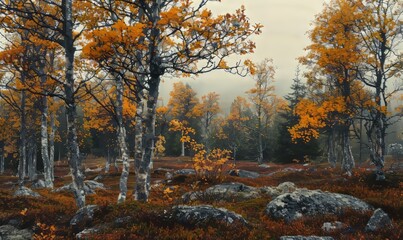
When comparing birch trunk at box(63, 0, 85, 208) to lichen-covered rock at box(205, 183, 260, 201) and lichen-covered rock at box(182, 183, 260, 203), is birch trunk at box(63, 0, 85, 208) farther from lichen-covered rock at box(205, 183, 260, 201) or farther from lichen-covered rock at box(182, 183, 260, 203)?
lichen-covered rock at box(205, 183, 260, 201)

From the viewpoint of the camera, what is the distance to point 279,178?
1006 inches

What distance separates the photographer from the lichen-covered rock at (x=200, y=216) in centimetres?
779

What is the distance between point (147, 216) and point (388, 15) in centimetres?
1648

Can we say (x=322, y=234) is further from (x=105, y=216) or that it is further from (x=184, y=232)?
(x=105, y=216)

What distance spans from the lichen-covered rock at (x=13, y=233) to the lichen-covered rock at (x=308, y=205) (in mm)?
7168

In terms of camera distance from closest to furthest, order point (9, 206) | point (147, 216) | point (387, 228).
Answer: point (387, 228) < point (147, 216) < point (9, 206)

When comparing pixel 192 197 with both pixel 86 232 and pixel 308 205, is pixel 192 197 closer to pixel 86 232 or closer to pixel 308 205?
pixel 308 205

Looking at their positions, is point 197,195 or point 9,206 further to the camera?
point 197,195

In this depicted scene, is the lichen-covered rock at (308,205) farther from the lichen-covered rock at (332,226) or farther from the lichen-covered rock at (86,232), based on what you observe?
the lichen-covered rock at (86,232)

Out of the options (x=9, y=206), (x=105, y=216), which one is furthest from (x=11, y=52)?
(x=105, y=216)

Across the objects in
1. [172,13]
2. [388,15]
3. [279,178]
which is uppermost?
[388,15]

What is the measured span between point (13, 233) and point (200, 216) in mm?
5120

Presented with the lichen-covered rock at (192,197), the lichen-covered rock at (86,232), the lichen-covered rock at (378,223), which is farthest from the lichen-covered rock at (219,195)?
the lichen-covered rock at (378,223)

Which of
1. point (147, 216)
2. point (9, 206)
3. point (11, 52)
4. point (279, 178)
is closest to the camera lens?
point (147, 216)
